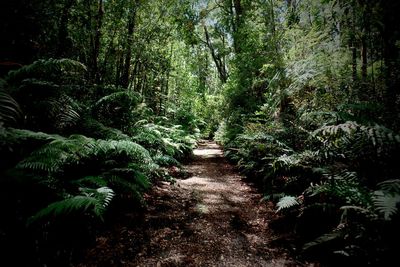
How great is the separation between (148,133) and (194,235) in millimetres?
3873

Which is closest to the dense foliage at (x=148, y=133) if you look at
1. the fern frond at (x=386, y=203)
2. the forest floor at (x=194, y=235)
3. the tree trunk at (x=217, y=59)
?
the fern frond at (x=386, y=203)

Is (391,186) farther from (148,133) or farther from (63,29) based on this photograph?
(63,29)

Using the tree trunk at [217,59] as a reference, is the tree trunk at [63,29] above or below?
below

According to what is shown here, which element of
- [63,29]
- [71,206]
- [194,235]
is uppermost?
[63,29]

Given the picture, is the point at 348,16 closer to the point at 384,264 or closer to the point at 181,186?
the point at 384,264

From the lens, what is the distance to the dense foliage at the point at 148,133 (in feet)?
9.37

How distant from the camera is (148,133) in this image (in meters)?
7.48

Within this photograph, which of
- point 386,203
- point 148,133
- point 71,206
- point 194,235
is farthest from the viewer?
point 148,133

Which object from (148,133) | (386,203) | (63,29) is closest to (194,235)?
(386,203)

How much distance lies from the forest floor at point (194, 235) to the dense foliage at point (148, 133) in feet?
A: 1.07

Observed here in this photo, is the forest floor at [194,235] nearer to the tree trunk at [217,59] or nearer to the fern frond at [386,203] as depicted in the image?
the fern frond at [386,203]

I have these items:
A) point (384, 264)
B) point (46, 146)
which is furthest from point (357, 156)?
point (46, 146)

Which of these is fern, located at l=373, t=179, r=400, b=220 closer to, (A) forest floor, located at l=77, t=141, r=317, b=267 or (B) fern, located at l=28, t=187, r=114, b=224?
(A) forest floor, located at l=77, t=141, r=317, b=267

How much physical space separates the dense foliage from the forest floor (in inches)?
12.9
